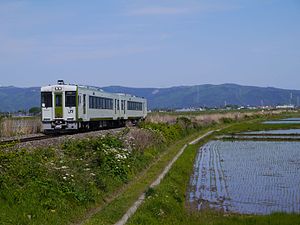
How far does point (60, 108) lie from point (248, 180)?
12085mm

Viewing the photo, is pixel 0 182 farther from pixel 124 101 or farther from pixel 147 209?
pixel 124 101

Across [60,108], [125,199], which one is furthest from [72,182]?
[60,108]

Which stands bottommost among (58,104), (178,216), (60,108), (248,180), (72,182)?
(248,180)

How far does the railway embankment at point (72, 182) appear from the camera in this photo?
877 cm

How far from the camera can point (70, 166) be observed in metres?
12.3

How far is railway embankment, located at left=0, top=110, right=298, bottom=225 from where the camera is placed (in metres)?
8.77

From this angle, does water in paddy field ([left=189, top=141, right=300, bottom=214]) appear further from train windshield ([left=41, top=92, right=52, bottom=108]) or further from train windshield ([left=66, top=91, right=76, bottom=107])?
train windshield ([left=41, top=92, right=52, bottom=108])

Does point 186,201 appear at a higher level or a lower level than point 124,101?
lower

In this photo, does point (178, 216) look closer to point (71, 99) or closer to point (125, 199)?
point (125, 199)

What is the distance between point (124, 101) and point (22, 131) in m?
14.2

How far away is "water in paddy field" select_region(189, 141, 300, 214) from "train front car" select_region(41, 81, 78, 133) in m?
6.82

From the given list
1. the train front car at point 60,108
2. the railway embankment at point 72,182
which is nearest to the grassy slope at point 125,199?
the railway embankment at point 72,182

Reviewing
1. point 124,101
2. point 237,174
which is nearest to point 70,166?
point 237,174

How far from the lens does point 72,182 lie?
424 inches
